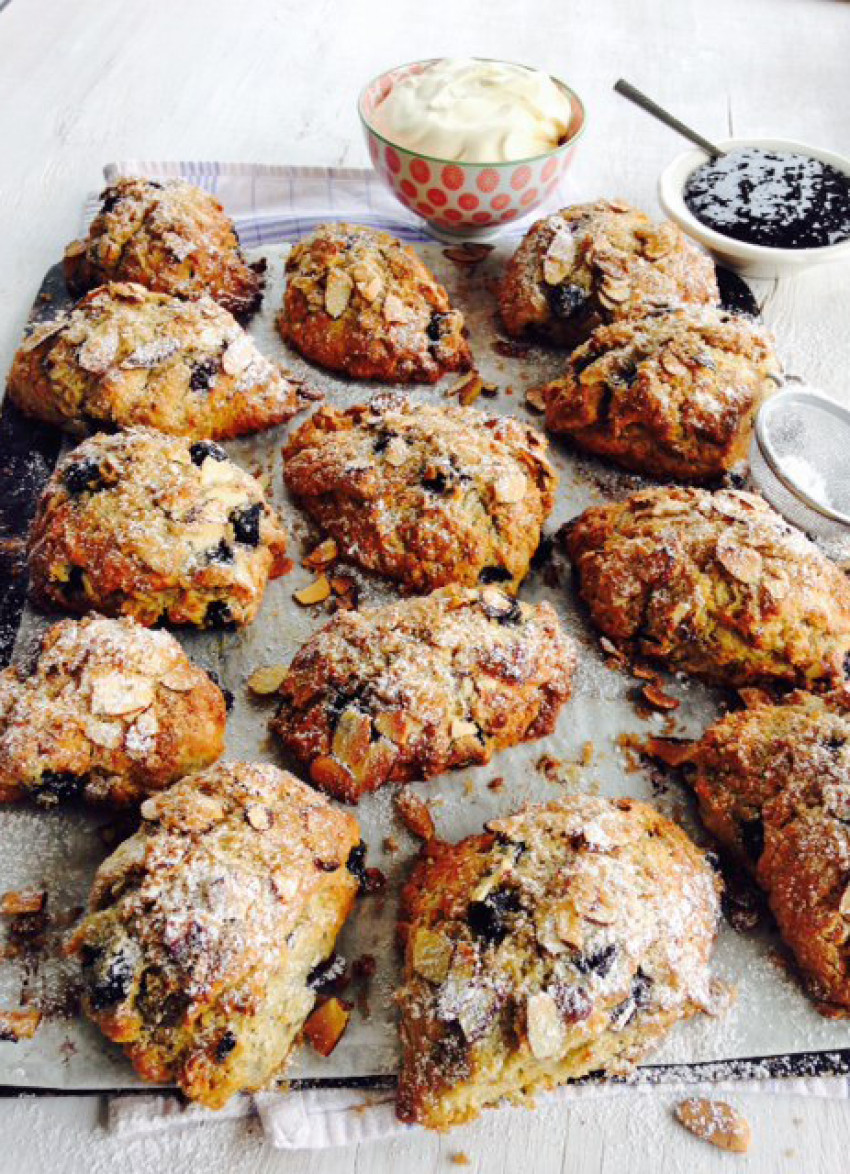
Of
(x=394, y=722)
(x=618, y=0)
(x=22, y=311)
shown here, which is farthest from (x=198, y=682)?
(x=618, y=0)

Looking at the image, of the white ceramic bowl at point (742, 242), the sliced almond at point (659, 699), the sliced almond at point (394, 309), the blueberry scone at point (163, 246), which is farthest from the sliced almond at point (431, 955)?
the white ceramic bowl at point (742, 242)

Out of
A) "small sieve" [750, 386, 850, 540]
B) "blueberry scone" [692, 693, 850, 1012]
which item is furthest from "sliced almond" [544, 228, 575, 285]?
"blueberry scone" [692, 693, 850, 1012]

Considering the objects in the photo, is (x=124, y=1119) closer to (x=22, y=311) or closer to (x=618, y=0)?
(x=22, y=311)

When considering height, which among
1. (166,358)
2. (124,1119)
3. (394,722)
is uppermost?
(166,358)

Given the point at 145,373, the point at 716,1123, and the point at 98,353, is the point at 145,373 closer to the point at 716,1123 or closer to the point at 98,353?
the point at 98,353

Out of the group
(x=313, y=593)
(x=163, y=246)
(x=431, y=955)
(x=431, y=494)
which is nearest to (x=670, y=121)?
(x=163, y=246)

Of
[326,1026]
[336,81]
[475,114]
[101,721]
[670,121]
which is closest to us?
[326,1026]

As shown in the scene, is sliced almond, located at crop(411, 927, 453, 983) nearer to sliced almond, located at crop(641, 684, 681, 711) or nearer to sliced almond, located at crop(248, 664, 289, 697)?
sliced almond, located at crop(248, 664, 289, 697)
